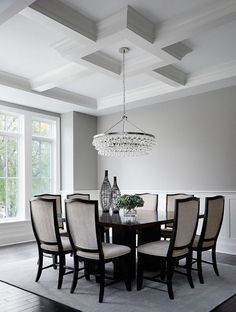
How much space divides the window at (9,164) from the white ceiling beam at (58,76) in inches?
48.1

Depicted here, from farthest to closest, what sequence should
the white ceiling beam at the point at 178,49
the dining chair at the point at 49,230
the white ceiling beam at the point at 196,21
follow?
the white ceiling beam at the point at 178,49 < the dining chair at the point at 49,230 < the white ceiling beam at the point at 196,21

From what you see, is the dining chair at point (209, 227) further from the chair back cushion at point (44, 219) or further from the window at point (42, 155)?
the window at point (42, 155)

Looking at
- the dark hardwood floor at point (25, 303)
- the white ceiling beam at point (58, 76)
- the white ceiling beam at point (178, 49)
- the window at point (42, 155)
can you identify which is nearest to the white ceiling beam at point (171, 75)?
the white ceiling beam at point (178, 49)

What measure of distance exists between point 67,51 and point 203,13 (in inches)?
64.6

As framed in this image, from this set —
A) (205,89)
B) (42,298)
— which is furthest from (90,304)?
(205,89)

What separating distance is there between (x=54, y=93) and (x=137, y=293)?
3813mm

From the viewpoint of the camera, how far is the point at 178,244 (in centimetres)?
316

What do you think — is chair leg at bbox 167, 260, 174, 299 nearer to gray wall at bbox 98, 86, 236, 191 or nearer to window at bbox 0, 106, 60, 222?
gray wall at bbox 98, 86, 236, 191

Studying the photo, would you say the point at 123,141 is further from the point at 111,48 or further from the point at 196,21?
the point at 196,21

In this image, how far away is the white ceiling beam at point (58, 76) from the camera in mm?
4613

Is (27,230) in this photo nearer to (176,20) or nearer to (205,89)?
(205,89)

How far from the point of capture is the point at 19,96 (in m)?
5.57

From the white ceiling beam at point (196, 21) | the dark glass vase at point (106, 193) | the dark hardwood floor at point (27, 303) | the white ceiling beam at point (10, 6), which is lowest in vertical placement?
the dark hardwood floor at point (27, 303)

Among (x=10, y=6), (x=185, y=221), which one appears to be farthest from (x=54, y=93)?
(x=185, y=221)
